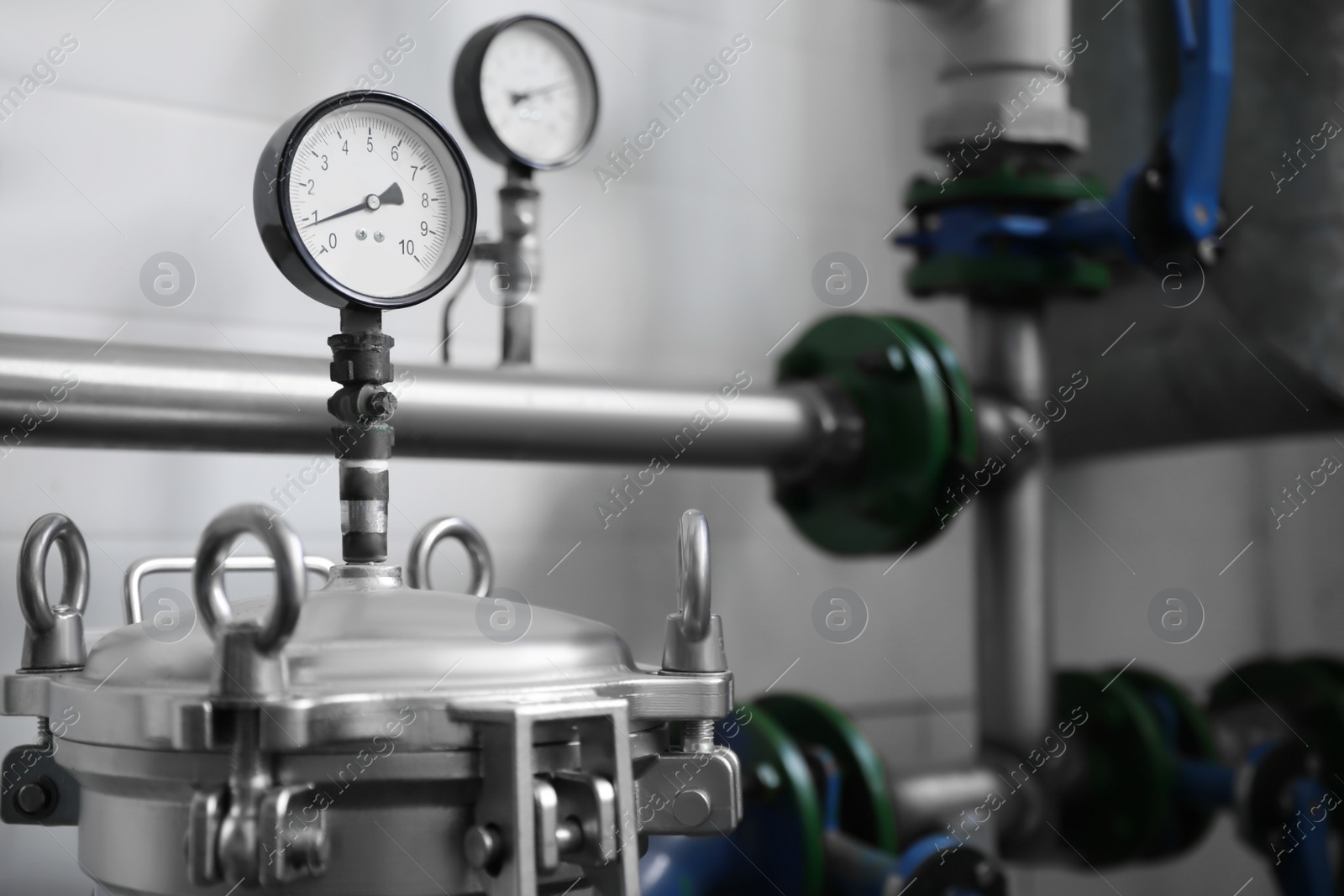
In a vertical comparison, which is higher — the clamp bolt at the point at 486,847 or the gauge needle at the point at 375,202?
the gauge needle at the point at 375,202

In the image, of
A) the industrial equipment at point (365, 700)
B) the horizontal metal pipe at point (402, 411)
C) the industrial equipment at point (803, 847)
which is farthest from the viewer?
the industrial equipment at point (803, 847)

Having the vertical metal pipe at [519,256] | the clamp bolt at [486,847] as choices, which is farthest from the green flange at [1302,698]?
the clamp bolt at [486,847]

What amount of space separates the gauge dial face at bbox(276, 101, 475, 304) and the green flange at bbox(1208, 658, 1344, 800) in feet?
3.66

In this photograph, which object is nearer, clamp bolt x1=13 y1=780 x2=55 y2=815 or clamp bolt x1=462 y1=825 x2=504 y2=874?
clamp bolt x1=462 y1=825 x2=504 y2=874

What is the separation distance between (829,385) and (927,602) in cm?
53

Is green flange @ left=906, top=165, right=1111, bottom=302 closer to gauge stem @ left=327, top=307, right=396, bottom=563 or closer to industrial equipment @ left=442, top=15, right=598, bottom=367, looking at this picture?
industrial equipment @ left=442, top=15, right=598, bottom=367

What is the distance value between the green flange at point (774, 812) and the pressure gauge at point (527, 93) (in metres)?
0.51

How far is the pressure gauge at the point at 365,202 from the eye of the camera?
25.1 inches

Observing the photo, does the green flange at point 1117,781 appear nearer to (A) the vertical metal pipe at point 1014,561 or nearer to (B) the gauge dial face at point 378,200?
(A) the vertical metal pipe at point 1014,561

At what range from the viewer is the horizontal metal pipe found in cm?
81

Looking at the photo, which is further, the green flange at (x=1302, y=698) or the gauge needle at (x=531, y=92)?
the green flange at (x=1302, y=698)

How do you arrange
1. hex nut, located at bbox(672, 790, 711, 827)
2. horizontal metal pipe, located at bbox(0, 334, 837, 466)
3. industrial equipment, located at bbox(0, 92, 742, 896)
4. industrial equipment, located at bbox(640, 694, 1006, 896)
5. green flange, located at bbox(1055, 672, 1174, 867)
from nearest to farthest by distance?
industrial equipment, located at bbox(0, 92, 742, 896) → hex nut, located at bbox(672, 790, 711, 827) → horizontal metal pipe, located at bbox(0, 334, 837, 466) → industrial equipment, located at bbox(640, 694, 1006, 896) → green flange, located at bbox(1055, 672, 1174, 867)

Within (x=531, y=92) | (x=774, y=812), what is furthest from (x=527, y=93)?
(x=774, y=812)

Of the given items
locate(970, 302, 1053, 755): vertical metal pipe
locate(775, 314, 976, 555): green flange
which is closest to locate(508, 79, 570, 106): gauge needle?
locate(775, 314, 976, 555): green flange
